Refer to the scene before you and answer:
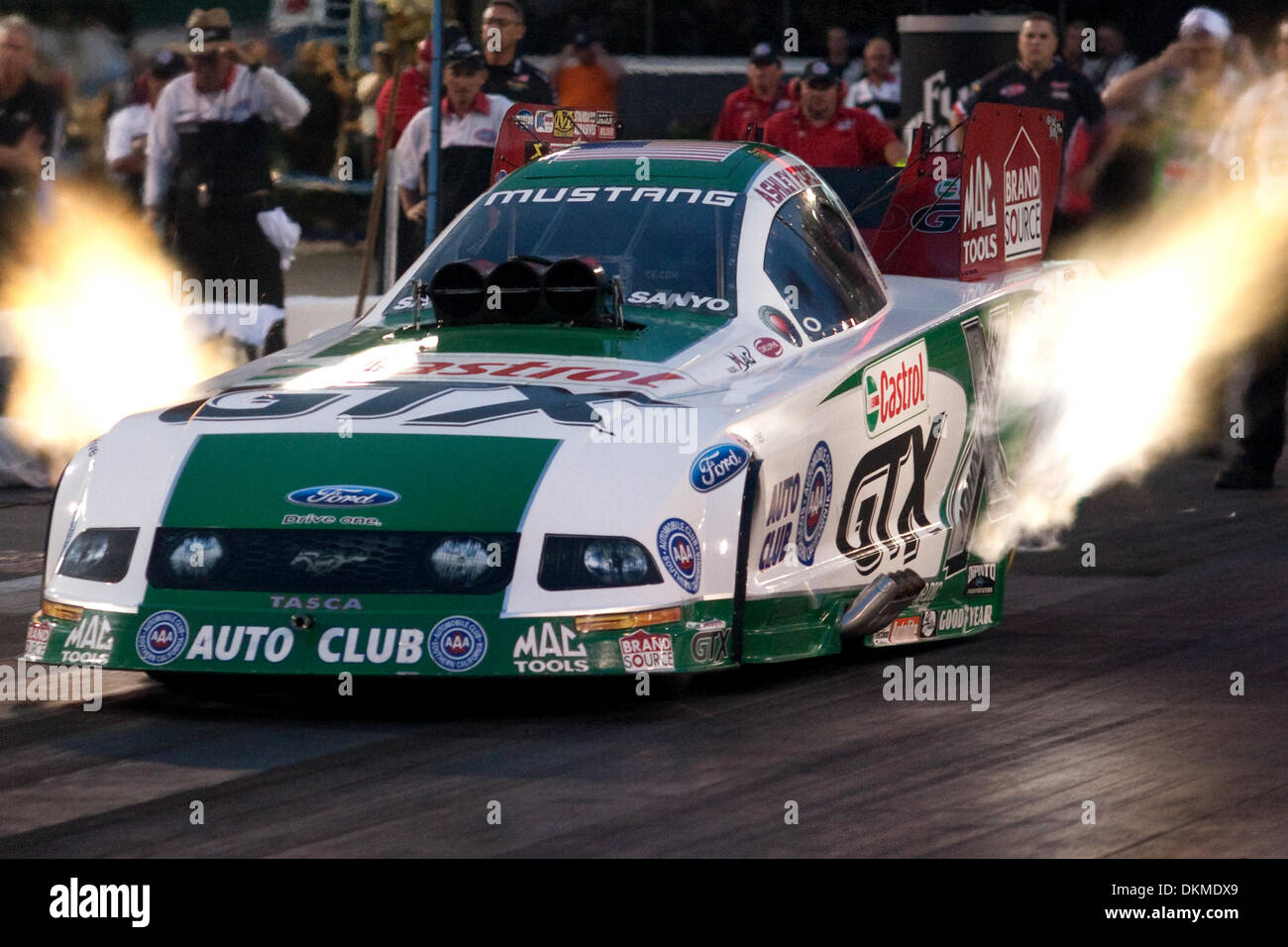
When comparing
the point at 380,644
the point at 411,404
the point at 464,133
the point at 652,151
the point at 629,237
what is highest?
the point at 652,151

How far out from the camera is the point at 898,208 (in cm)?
934

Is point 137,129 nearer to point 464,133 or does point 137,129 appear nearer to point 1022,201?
point 464,133

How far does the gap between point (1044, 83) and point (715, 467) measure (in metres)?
8.68

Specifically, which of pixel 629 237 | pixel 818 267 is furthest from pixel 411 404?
pixel 818 267

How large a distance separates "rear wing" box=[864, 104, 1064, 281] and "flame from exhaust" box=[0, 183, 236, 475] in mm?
3601

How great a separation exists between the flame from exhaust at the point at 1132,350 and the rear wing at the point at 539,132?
202cm

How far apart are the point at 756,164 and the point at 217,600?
2717mm

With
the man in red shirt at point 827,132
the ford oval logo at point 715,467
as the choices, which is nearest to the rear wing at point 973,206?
the ford oval logo at point 715,467

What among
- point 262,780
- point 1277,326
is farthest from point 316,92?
point 262,780

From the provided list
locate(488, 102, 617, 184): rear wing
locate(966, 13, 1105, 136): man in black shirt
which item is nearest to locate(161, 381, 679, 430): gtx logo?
locate(488, 102, 617, 184): rear wing

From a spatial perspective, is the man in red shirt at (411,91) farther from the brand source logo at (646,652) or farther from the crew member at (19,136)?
the brand source logo at (646,652)

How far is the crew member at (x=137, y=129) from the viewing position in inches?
615

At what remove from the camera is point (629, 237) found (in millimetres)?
7816
